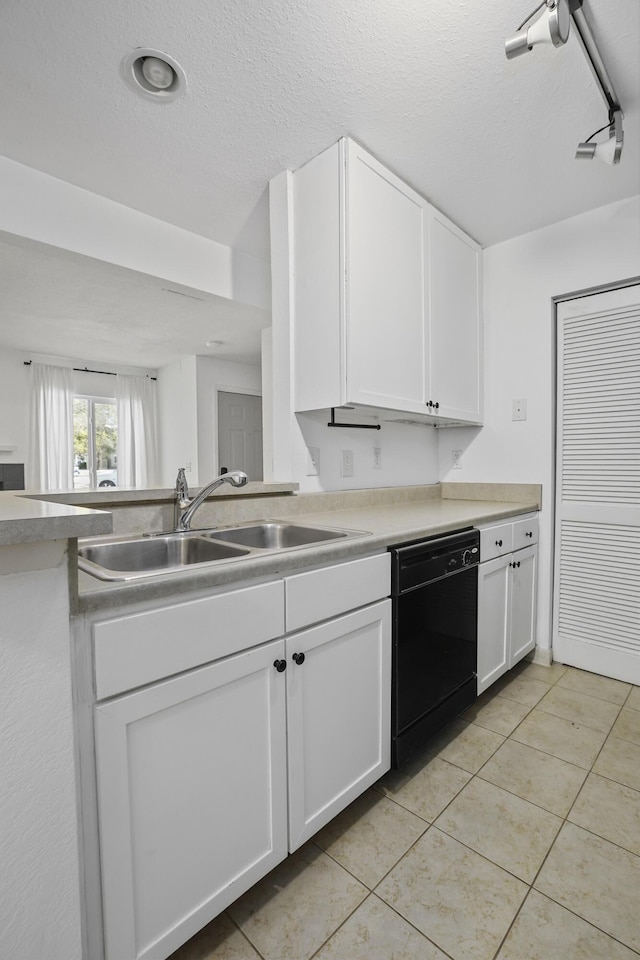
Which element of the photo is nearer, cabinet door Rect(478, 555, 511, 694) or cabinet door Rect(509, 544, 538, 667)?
cabinet door Rect(478, 555, 511, 694)

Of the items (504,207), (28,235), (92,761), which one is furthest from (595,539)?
(28,235)

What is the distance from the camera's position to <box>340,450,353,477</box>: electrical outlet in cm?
229

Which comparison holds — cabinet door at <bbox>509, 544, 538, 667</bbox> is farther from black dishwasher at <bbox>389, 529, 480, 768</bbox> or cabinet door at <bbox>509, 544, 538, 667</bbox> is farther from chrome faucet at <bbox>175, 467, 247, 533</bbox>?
chrome faucet at <bbox>175, 467, 247, 533</bbox>

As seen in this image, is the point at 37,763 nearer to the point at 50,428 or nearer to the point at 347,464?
the point at 347,464

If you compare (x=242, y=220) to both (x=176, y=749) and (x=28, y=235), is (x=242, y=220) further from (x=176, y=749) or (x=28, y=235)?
(x=176, y=749)

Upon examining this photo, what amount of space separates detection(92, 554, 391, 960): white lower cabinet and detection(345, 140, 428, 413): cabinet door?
916 mm

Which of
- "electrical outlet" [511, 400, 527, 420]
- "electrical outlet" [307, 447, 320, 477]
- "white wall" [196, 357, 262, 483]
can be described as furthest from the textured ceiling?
"white wall" [196, 357, 262, 483]

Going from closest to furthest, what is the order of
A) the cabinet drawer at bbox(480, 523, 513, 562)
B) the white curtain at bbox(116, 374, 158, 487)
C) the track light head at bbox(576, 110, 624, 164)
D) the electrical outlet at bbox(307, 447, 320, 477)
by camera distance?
the track light head at bbox(576, 110, 624, 164), the cabinet drawer at bbox(480, 523, 513, 562), the electrical outlet at bbox(307, 447, 320, 477), the white curtain at bbox(116, 374, 158, 487)

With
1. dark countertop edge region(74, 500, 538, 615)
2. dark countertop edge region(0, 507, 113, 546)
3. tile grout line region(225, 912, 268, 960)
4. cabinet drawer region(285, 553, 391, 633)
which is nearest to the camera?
dark countertop edge region(0, 507, 113, 546)

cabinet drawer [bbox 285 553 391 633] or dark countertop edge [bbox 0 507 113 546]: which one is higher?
dark countertop edge [bbox 0 507 113 546]

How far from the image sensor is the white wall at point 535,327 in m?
2.23

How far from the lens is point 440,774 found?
158cm

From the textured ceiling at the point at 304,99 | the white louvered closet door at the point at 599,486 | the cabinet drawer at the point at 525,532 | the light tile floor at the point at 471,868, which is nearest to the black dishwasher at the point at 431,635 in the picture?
the light tile floor at the point at 471,868

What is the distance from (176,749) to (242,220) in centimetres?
234
